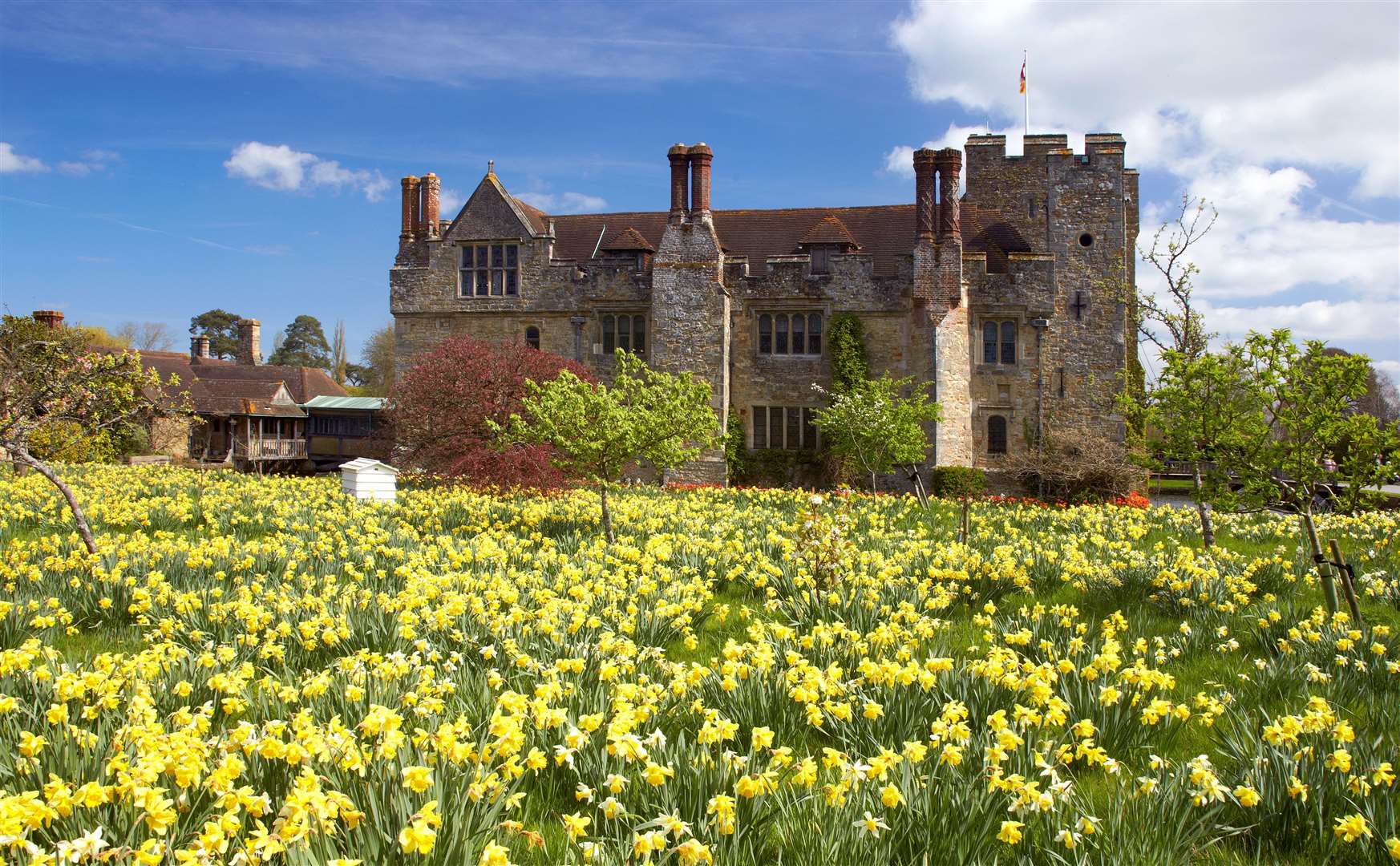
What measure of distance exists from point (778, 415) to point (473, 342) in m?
9.20

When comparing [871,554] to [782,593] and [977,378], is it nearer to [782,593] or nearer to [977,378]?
[782,593]

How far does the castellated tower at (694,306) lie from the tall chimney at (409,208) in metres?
8.10

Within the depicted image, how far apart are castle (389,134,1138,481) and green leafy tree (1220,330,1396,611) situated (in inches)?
657

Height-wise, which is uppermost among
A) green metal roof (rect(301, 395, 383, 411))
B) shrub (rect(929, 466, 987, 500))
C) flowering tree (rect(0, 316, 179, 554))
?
green metal roof (rect(301, 395, 383, 411))

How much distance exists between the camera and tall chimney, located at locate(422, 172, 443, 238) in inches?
1128

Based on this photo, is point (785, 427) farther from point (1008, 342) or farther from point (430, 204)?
point (430, 204)

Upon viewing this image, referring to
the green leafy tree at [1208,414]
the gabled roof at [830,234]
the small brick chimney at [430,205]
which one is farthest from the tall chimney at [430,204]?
the green leafy tree at [1208,414]

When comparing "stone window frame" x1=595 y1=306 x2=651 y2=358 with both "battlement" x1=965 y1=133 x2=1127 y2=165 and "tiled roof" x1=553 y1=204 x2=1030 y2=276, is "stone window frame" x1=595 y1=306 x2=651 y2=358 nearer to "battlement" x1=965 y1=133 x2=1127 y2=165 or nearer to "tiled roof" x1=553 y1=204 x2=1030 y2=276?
"tiled roof" x1=553 y1=204 x2=1030 y2=276

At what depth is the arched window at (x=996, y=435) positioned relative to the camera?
26.6 m

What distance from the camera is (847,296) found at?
86.9ft

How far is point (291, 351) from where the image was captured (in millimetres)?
83188

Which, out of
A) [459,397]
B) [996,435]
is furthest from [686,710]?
[996,435]

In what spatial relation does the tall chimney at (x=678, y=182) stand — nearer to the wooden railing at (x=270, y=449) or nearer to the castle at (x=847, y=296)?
the castle at (x=847, y=296)

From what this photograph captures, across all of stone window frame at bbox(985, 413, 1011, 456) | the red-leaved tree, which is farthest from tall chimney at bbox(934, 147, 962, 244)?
the red-leaved tree
